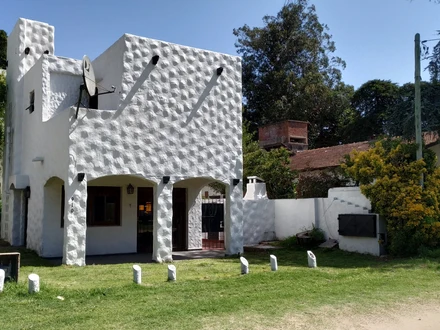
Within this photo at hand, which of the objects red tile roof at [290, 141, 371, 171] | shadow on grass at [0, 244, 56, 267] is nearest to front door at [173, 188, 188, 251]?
shadow on grass at [0, 244, 56, 267]

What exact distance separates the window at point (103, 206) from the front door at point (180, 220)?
218cm

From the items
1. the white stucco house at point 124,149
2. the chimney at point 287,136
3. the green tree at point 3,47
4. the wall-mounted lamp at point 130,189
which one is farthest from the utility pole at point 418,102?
the green tree at point 3,47

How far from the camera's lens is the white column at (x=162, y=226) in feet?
44.0

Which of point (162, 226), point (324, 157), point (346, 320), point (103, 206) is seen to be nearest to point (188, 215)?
point (103, 206)

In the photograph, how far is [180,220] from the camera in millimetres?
17109

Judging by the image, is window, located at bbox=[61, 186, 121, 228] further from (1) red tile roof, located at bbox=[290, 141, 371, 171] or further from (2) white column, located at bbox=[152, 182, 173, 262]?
(1) red tile roof, located at bbox=[290, 141, 371, 171]

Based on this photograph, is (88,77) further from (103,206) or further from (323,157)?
(323,157)

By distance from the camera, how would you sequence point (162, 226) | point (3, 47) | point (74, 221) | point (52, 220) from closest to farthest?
point (74, 221)
point (162, 226)
point (52, 220)
point (3, 47)

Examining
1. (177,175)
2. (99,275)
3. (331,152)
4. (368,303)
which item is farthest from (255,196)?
(368,303)

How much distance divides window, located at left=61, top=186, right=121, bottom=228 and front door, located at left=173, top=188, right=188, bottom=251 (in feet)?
7.15

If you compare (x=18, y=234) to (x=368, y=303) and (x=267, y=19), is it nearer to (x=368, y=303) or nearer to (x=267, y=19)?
(x=368, y=303)

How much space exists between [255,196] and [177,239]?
3.97 meters

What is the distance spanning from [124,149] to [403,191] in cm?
799

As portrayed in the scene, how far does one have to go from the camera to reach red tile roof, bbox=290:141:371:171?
23.3 m
